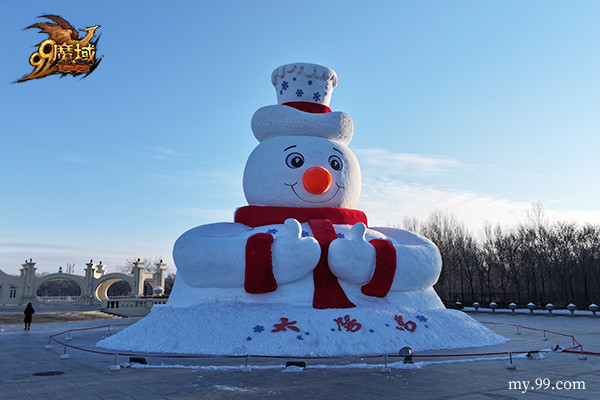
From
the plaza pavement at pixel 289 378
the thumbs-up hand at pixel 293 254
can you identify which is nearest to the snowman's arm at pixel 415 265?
the plaza pavement at pixel 289 378

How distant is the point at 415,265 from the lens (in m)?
12.5

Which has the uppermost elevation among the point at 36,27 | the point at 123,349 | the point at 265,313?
the point at 36,27

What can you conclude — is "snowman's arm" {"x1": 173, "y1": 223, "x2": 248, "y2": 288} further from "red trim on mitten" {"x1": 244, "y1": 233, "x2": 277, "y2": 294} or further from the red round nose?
the red round nose

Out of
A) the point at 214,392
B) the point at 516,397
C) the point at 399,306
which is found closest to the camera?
the point at 516,397

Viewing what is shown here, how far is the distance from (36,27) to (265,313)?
1194 centimetres

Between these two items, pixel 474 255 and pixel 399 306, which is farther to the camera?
pixel 474 255

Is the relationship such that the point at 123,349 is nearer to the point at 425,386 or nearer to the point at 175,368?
the point at 175,368

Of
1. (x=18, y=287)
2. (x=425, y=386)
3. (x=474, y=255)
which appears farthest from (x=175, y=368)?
(x=474, y=255)

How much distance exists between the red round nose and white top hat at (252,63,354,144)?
1.63m

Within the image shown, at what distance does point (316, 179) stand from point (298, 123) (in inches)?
82.4

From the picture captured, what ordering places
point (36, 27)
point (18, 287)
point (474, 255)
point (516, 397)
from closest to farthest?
1. point (516, 397)
2. point (36, 27)
3. point (18, 287)
4. point (474, 255)

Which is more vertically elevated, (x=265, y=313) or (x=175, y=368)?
(x=265, y=313)

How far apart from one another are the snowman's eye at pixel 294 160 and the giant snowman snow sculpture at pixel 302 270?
29mm

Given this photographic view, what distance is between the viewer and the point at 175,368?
9023 millimetres
